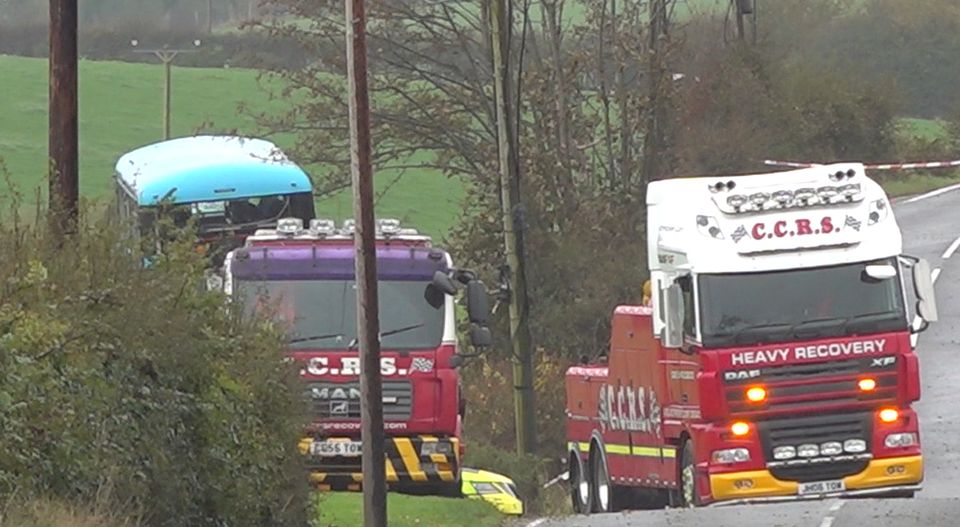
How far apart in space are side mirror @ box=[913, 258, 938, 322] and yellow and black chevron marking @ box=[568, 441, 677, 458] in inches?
117

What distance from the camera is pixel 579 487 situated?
25.2 metres

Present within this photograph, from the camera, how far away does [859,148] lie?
57844 millimetres

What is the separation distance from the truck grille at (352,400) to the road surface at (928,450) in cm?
195

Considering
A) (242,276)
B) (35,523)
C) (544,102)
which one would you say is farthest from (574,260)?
(35,523)

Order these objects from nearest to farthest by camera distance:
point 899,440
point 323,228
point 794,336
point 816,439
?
point 794,336, point 816,439, point 899,440, point 323,228

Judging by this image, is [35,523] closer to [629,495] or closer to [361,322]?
[361,322]

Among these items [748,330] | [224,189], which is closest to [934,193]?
[224,189]

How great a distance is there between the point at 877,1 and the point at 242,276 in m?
48.9

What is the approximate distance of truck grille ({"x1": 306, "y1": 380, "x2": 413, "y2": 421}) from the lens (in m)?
21.2

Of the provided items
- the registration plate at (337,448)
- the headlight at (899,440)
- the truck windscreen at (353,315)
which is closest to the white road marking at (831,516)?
the headlight at (899,440)

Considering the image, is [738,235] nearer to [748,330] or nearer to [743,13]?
[748,330]

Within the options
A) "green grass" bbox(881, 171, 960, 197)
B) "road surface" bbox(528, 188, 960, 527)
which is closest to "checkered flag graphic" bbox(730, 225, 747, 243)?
"road surface" bbox(528, 188, 960, 527)

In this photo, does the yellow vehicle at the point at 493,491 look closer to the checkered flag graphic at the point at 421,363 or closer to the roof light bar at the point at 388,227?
the checkered flag graphic at the point at 421,363

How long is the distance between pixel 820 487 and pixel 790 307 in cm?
191
